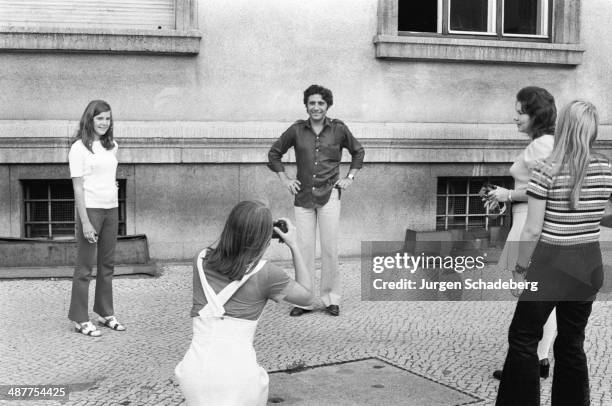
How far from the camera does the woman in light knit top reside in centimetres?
447

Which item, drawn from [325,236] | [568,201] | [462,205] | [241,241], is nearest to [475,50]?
[462,205]

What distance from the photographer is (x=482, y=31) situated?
10.8 metres

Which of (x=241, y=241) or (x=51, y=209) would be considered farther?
(x=51, y=209)

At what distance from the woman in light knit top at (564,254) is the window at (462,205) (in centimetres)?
596

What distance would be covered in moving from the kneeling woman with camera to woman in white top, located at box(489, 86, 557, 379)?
7.12 ft

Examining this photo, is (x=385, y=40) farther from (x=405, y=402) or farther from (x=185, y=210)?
(x=405, y=402)

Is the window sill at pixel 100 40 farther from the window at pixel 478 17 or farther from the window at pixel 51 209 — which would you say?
the window at pixel 478 17

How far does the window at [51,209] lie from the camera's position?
31.6ft

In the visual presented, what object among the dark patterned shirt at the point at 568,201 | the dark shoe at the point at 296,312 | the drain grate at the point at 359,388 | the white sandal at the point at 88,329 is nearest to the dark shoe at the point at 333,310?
the dark shoe at the point at 296,312

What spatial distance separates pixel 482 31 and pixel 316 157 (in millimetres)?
4193

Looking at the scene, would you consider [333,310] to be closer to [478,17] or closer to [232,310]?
[232,310]

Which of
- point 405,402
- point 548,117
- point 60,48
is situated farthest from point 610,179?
point 60,48

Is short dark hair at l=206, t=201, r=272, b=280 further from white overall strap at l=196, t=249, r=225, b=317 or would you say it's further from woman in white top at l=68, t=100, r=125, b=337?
woman in white top at l=68, t=100, r=125, b=337

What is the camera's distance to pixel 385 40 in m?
10.1
